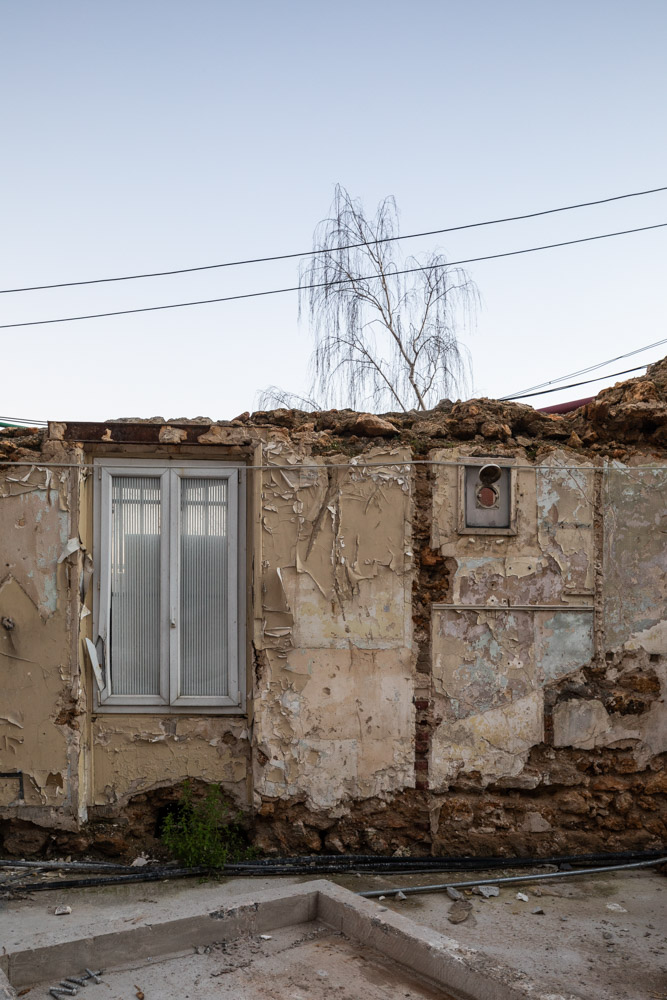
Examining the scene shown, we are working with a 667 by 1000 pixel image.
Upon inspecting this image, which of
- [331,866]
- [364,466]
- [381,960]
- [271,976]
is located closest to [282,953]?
[271,976]

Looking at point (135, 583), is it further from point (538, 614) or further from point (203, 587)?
point (538, 614)

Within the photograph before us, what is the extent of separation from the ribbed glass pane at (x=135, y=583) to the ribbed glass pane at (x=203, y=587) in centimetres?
17

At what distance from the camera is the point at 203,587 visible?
5.09m

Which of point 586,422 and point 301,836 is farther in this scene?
point 586,422

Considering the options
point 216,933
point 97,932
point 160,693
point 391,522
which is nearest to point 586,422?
point 391,522

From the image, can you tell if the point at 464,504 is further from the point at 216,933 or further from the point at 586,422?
the point at 216,933

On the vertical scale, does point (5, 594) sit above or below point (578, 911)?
above

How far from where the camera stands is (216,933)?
3.85 meters

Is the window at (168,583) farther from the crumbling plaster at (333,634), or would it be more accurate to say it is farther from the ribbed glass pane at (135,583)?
the crumbling plaster at (333,634)

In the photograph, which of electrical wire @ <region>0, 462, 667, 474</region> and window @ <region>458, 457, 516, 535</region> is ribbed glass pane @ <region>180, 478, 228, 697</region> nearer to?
electrical wire @ <region>0, 462, 667, 474</region>

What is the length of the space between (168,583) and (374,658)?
4.41ft

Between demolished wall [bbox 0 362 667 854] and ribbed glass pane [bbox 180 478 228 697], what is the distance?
222mm

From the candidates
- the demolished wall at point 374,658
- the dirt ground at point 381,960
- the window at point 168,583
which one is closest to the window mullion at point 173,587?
the window at point 168,583

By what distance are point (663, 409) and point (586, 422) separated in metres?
0.47
